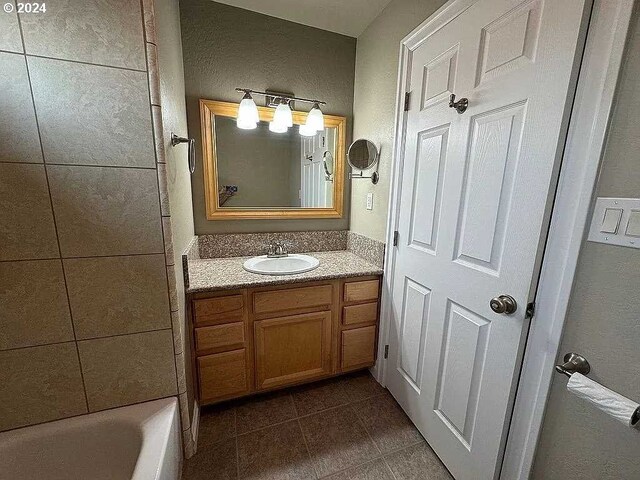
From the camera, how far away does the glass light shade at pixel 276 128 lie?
173cm

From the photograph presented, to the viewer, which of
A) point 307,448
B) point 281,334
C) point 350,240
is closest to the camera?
point 307,448

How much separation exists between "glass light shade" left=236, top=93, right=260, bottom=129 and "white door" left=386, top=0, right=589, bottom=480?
92 centimetres

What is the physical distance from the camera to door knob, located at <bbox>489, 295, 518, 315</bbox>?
86 cm

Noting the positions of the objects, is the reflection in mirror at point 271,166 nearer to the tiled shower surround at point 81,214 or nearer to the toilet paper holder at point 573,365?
the tiled shower surround at point 81,214

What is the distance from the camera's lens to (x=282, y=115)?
5.54 ft

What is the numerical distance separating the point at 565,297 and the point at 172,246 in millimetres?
1307

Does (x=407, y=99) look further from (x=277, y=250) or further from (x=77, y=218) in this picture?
(x=77, y=218)

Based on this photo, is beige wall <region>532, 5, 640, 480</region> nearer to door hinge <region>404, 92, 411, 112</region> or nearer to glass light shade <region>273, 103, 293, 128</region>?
door hinge <region>404, 92, 411, 112</region>

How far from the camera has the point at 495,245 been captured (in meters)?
0.93

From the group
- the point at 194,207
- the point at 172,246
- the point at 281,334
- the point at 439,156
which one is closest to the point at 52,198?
the point at 172,246

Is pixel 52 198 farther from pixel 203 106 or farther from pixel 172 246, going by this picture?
pixel 203 106

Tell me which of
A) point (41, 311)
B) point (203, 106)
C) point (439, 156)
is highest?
point (203, 106)

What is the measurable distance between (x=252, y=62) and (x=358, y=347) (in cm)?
199

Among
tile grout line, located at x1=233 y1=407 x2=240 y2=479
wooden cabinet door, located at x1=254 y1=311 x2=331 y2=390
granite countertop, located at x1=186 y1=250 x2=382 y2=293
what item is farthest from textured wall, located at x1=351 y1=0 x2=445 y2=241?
tile grout line, located at x1=233 y1=407 x2=240 y2=479
